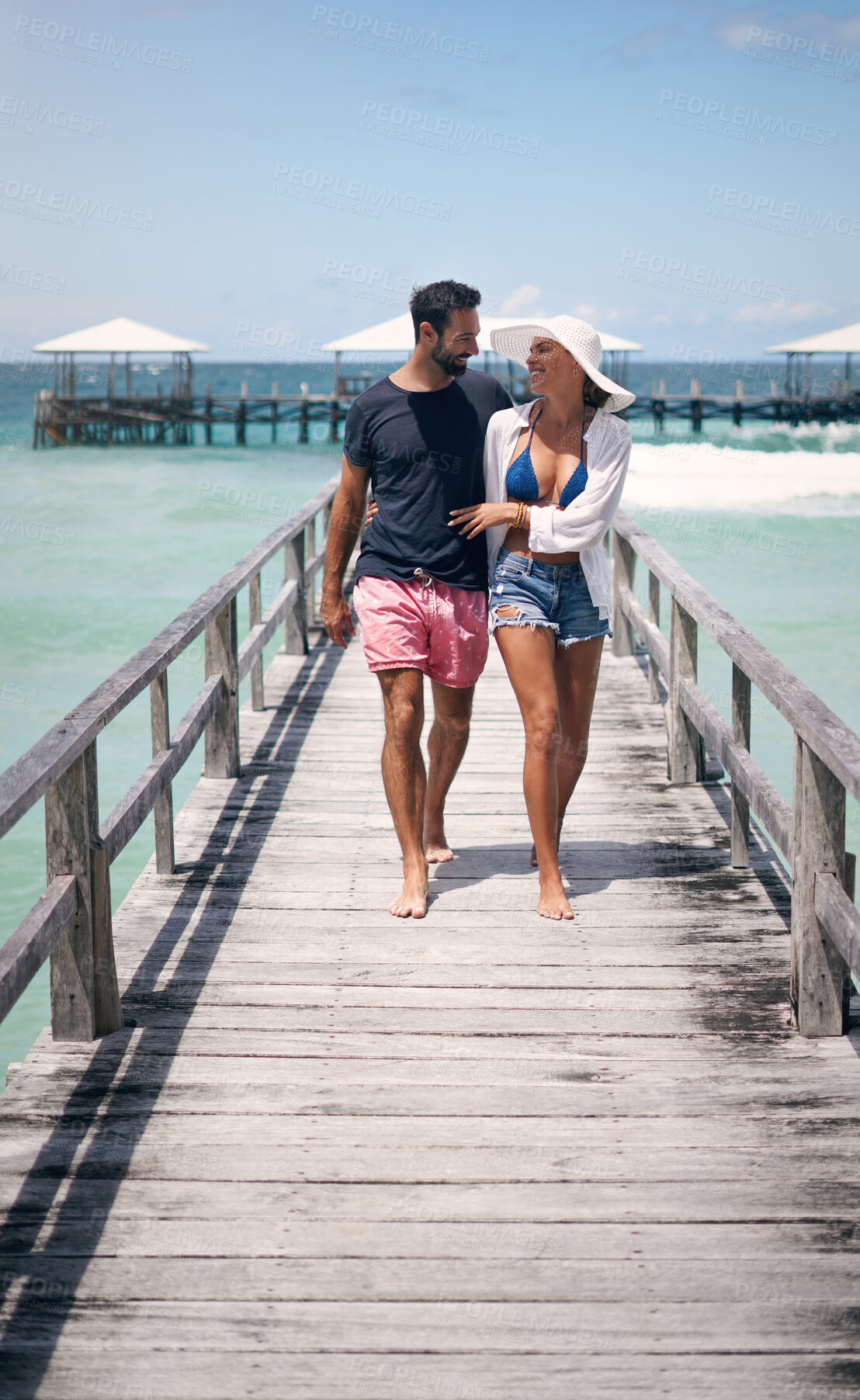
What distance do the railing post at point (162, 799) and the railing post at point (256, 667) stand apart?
206 centimetres

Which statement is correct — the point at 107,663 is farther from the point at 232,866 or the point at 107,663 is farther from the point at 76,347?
the point at 76,347

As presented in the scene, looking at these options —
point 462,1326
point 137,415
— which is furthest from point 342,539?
point 137,415

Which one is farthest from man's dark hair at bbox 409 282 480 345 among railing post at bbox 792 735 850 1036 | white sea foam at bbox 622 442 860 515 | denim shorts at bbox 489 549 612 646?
white sea foam at bbox 622 442 860 515

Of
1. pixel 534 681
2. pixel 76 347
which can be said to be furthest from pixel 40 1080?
pixel 76 347

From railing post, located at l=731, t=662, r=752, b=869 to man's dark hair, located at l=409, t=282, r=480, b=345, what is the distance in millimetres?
1275

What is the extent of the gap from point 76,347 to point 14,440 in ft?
39.9

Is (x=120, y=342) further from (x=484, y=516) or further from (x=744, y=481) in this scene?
(x=484, y=516)

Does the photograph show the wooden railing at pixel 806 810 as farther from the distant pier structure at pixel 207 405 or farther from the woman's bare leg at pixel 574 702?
the distant pier structure at pixel 207 405

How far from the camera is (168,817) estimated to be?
13.6 ft

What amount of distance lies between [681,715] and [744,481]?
26943 mm

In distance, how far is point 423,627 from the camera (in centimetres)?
372

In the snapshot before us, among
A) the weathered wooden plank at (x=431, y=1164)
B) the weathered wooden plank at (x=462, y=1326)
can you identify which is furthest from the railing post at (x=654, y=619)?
the weathered wooden plank at (x=462, y=1326)

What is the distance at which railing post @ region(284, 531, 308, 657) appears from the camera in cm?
756

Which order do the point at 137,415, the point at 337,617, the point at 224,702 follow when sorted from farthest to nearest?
the point at 137,415 < the point at 224,702 < the point at 337,617
